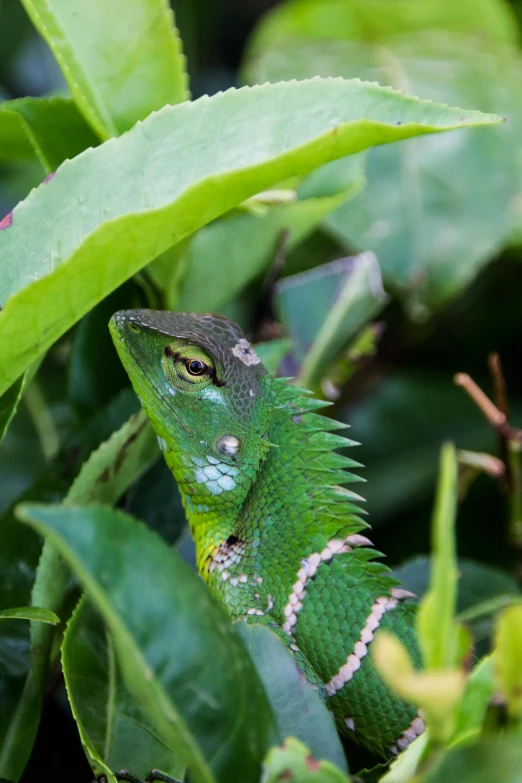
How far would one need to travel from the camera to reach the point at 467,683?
832mm

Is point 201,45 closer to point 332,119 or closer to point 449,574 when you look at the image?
point 332,119

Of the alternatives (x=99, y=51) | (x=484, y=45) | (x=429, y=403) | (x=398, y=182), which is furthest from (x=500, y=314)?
(x=99, y=51)

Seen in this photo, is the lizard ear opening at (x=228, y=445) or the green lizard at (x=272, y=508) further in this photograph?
the lizard ear opening at (x=228, y=445)

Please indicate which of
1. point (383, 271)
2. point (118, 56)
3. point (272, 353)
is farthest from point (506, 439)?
point (118, 56)

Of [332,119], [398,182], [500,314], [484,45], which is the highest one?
[332,119]

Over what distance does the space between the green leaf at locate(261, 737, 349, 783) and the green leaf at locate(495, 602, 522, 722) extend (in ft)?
0.62

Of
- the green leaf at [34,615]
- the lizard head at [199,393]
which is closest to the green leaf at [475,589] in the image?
the lizard head at [199,393]

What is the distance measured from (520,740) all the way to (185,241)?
97 centimetres

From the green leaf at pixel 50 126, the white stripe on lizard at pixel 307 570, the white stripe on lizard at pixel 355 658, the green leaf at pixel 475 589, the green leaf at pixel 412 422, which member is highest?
the green leaf at pixel 50 126

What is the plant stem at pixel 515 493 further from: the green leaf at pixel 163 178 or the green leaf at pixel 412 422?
the green leaf at pixel 412 422

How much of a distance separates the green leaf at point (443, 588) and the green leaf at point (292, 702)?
0.87 ft

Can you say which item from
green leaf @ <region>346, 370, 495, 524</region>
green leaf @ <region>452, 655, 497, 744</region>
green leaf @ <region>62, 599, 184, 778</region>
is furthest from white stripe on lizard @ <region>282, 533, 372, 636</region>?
green leaf @ <region>346, 370, 495, 524</region>

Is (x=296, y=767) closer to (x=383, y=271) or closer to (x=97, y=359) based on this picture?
(x=97, y=359)

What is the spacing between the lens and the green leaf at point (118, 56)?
1.32 m
